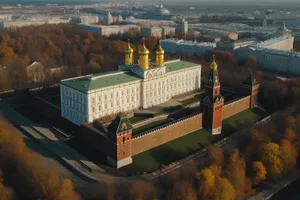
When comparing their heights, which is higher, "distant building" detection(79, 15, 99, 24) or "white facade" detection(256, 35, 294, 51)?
"distant building" detection(79, 15, 99, 24)

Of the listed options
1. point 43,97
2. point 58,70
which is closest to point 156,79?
point 43,97

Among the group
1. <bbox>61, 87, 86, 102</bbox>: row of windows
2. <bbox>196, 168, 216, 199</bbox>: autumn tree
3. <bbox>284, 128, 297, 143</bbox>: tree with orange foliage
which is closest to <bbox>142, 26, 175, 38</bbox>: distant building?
<bbox>61, 87, 86, 102</bbox>: row of windows

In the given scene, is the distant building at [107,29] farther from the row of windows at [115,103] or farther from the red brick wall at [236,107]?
the red brick wall at [236,107]

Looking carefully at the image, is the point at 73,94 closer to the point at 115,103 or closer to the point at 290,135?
the point at 115,103

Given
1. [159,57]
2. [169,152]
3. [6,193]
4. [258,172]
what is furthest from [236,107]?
[6,193]

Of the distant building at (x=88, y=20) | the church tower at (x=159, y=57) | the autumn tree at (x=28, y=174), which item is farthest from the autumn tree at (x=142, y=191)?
the distant building at (x=88, y=20)

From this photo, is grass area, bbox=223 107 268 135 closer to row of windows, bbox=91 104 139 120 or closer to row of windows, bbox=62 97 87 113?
row of windows, bbox=91 104 139 120
